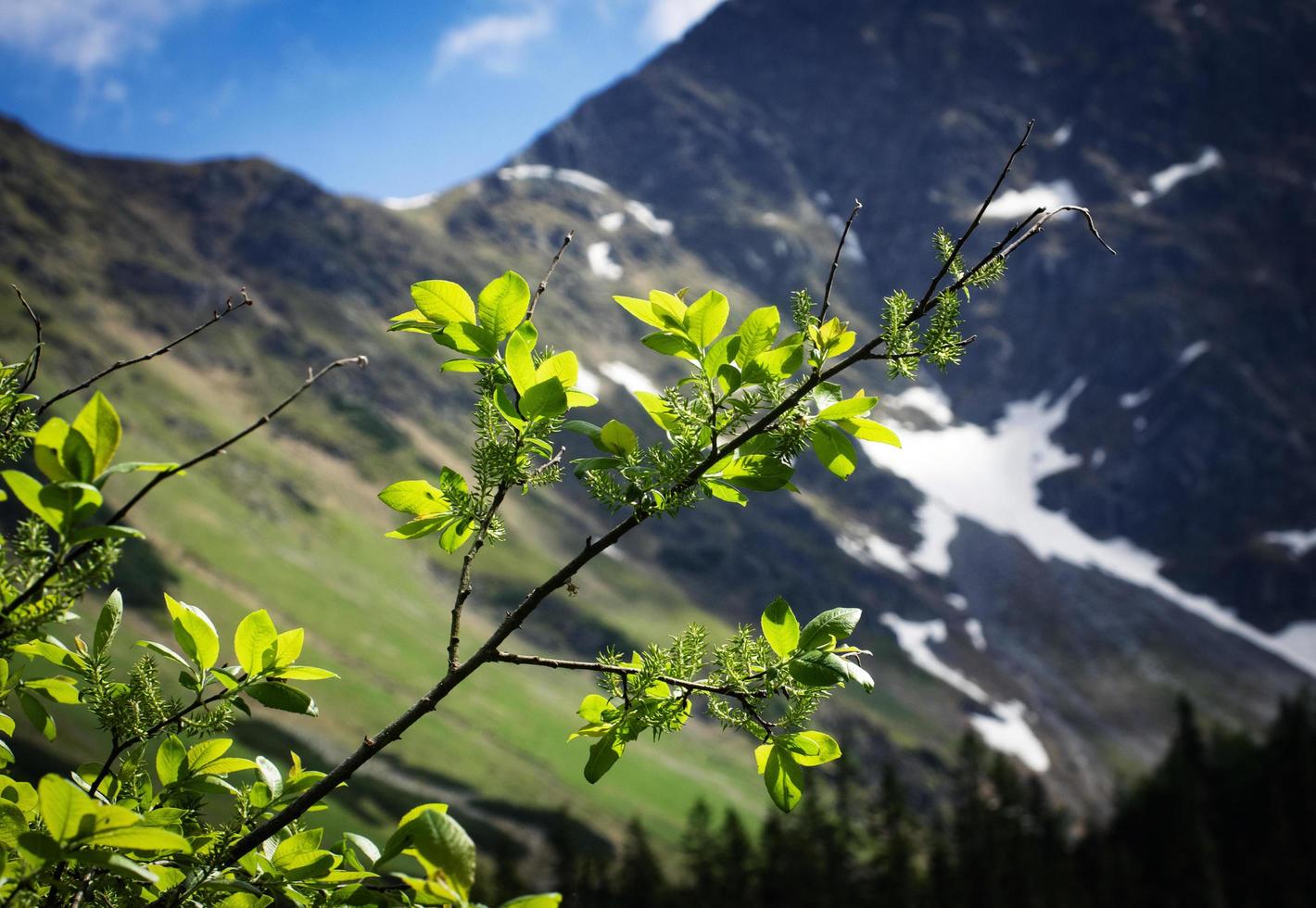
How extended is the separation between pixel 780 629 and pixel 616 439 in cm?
59

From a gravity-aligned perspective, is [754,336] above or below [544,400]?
above

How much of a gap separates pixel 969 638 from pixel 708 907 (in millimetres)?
137395

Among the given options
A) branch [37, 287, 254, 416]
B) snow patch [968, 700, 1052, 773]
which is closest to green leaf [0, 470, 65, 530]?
branch [37, 287, 254, 416]

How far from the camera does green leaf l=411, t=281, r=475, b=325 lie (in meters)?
1.90

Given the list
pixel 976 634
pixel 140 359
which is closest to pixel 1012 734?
pixel 976 634

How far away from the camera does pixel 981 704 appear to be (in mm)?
152750

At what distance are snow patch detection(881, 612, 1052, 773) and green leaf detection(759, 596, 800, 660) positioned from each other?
152490 mm

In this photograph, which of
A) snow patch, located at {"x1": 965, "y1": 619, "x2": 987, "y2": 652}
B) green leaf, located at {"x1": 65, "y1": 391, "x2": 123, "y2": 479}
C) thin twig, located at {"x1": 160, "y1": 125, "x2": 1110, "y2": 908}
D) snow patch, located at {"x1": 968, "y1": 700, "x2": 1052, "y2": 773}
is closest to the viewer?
green leaf, located at {"x1": 65, "y1": 391, "x2": 123, "y2": 479}

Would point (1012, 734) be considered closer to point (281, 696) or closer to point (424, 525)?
point (424, 525)

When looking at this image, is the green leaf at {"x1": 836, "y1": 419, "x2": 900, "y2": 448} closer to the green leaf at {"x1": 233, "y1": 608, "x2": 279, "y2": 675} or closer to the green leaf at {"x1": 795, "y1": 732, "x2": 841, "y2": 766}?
the green leaf at {"x1": 795, "y1": 732, "x2": 841, "y2": 766}

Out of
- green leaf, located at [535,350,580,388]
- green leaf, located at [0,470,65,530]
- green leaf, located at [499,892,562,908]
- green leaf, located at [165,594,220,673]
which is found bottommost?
green leaf, located at [499,892,562,908]

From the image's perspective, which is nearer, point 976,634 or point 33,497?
point 33,497

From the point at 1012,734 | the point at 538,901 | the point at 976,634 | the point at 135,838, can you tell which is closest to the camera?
the point at 135,838

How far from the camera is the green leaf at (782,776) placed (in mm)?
1938
